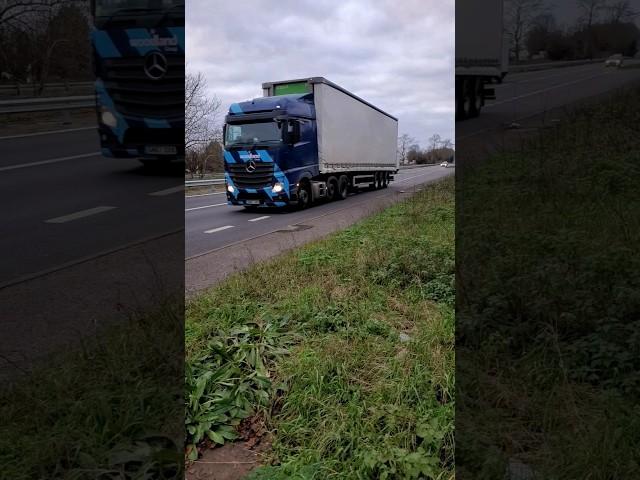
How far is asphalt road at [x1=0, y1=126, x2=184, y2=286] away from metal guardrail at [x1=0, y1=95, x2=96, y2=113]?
0.13 metres

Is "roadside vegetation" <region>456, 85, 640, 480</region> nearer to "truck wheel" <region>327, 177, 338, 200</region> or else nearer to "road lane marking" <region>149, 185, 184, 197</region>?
"truck wheel" <region>327, 177, 338, 200</region>

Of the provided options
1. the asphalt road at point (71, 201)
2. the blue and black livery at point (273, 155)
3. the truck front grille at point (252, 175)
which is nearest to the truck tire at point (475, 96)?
the blue and black livery at point (273, 155)

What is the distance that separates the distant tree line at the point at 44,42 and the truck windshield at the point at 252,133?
708 mm

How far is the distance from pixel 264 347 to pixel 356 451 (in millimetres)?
885

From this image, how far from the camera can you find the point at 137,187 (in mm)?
2541

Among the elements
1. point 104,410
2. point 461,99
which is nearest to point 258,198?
point 461,99

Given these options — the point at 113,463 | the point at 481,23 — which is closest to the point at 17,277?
the point at 113,463

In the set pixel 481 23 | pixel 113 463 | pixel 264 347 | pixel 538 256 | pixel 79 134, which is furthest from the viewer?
pixel 538 256

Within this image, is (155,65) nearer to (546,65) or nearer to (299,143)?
(299,143)

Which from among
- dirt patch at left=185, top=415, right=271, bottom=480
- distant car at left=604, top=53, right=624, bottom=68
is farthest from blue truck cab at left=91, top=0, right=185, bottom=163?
distant car at left=604, top=53, right=624, bottom=68

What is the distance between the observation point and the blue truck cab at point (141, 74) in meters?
2.29

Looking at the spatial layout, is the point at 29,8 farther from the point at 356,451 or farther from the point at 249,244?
the point at 356,451

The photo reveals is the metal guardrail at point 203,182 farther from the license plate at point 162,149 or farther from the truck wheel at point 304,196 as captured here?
the truck wheel at point 304,196

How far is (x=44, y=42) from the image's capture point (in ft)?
8.44
